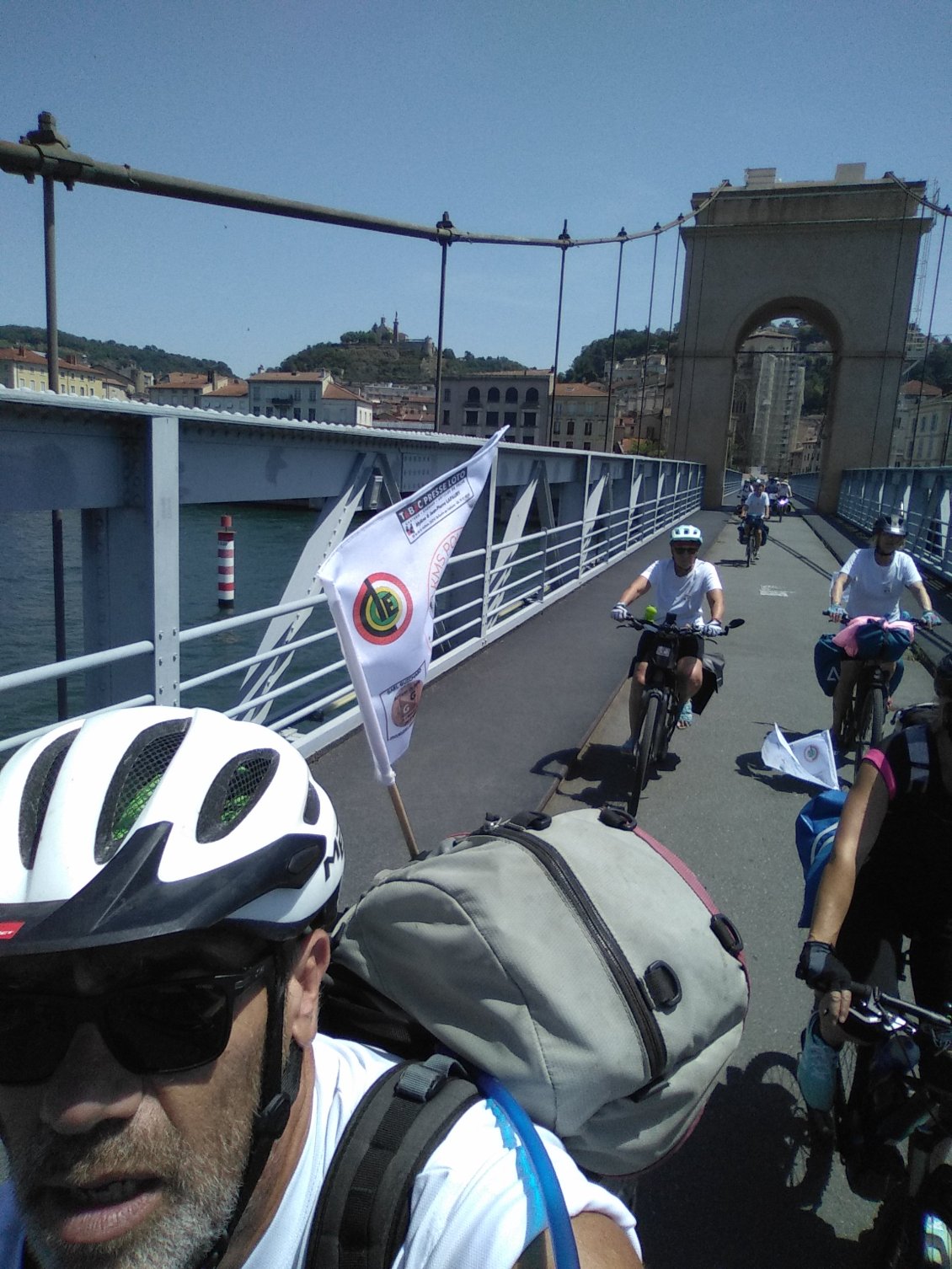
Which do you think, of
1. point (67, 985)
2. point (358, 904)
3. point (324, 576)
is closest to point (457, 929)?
point (358, 904)

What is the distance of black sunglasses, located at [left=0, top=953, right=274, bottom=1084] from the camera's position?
101 centimetres

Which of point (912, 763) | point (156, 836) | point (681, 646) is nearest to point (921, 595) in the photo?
point (681, 646)

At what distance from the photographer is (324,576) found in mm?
2346

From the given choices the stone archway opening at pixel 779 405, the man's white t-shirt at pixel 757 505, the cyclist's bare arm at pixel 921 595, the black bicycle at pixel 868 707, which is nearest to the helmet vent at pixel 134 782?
the black bicycle at pixel 868 707

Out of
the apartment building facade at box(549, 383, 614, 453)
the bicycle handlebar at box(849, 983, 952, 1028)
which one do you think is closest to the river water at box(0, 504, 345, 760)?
the bicycle handlebar at box(849, 983, 952, 1028)

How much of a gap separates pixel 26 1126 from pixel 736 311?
4112cm

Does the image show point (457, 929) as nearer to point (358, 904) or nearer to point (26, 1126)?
point (358, 904)

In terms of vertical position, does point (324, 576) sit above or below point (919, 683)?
above

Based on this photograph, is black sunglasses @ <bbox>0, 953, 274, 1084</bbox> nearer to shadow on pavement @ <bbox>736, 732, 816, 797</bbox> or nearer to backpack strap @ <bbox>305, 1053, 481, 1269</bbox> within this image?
backpack strap @ <bbox>305, 1053, 481, 1269</bbox>

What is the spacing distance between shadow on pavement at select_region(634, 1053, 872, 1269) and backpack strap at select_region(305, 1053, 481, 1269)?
1565 millimetres

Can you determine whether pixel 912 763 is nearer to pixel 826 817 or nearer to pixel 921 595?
pixel 826 817

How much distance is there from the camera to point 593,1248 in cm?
107

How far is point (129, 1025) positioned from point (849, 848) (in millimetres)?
2063

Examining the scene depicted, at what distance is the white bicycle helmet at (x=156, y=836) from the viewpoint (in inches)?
40.3
